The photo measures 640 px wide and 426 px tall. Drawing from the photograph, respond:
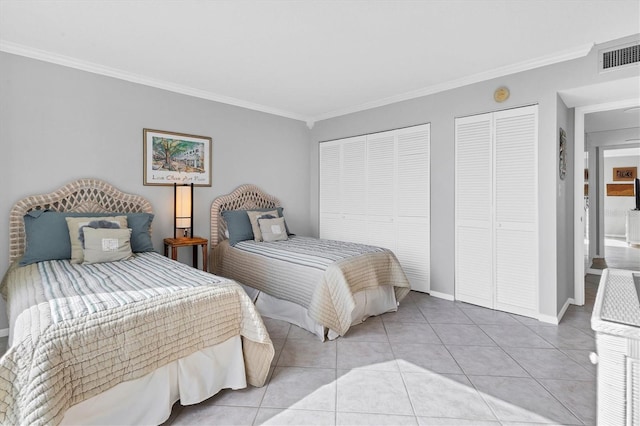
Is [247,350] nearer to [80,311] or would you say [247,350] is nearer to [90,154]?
[80,311]

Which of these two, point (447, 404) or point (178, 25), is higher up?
point (178, 25)

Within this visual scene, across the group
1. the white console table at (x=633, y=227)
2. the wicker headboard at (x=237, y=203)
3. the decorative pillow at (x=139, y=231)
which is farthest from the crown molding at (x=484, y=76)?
the white console table at (x=633, y=227)

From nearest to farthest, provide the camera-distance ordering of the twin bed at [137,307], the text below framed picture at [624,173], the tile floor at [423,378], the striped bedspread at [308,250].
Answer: the twin bed at [137,307], the tile floor at [423,378], the striped bedspread at [308,250], the text below framed picture at [624,173]

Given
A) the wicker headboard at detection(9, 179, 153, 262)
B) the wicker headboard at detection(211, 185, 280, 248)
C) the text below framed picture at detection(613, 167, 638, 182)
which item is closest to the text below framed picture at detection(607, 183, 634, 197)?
the text below framed picture at detection(613, 167, 638, 182)

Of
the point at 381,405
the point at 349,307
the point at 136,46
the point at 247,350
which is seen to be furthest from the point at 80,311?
the point at 136,46

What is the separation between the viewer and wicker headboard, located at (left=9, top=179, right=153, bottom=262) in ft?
9.84

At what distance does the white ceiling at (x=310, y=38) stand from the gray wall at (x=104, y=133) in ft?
0.59

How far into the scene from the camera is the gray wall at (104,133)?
3020 millimetres

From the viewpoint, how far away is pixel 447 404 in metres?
2.02

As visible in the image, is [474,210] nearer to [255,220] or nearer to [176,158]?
[255,220]

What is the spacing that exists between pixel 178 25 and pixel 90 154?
1738 mm

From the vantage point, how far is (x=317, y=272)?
9.85 ft

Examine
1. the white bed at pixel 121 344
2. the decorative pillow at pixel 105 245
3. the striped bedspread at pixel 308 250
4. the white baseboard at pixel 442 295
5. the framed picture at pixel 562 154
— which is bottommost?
the white baseboard at pixel 442 295

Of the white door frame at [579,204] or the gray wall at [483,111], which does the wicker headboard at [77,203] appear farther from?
the white door frame at [579,204]
